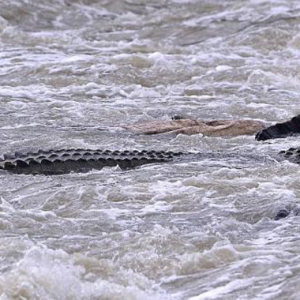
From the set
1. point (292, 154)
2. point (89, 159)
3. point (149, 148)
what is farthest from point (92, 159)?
point (292, 154)

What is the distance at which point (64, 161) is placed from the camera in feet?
25.8

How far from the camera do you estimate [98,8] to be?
18719 millimetres

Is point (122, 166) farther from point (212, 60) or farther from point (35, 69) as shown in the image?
point (212, 60)

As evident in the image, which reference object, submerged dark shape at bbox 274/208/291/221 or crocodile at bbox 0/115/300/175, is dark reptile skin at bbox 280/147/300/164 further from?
submerged dark shape at bbox 274/208/291/221

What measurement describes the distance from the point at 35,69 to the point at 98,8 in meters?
5.97

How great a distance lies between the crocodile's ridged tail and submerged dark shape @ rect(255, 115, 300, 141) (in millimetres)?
1652

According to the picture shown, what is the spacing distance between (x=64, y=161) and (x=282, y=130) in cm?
253

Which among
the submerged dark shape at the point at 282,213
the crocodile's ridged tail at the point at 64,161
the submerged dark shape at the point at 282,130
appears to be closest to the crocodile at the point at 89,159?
the crocodile's ridged tail at the point at 64,161

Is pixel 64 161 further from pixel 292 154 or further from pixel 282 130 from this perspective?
pixel 282 130

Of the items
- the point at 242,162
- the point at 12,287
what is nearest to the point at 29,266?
the point at 12,287

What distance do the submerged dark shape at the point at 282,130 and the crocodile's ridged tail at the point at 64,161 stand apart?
1.65 metres

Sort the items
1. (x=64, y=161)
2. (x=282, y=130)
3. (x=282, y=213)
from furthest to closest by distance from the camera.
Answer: (x=282, y=130), (x=64, y=161), (x=282, y=213)

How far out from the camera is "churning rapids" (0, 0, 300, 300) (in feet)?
18.4

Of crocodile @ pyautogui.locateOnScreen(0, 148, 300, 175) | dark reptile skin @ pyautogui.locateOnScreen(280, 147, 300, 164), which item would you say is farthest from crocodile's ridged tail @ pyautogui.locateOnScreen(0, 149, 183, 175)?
dark reptile skin @ pyautogui.locateOnScreen(280, 147, 300, 164)
